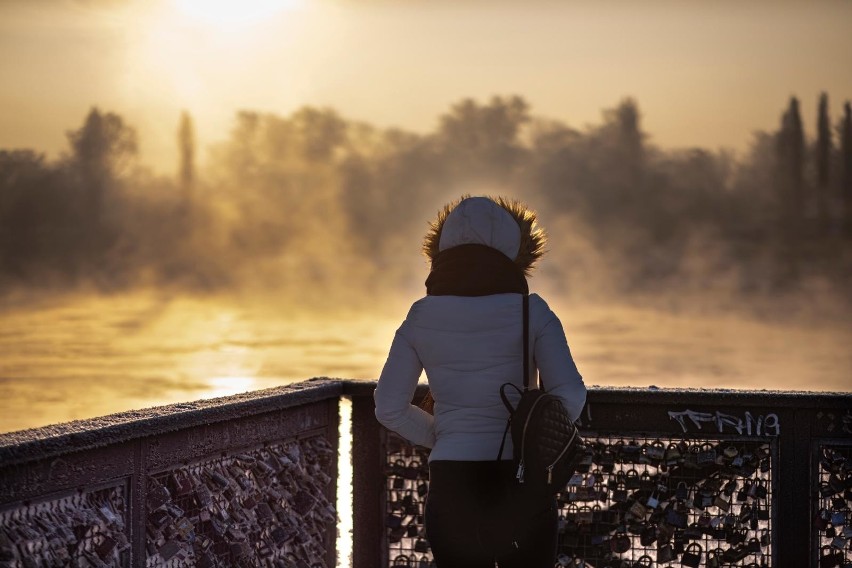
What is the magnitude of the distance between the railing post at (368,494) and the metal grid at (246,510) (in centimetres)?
15

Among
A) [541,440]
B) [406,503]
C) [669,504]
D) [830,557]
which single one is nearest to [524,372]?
[541,440]

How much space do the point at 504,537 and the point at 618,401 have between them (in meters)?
1.71

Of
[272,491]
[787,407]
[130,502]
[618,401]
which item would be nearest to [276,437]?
[272,491]

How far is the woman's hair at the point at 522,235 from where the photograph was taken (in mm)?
3797

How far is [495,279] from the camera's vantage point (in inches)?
140

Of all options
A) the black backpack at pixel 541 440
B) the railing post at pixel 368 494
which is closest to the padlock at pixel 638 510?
the railing post at pixel 368 494

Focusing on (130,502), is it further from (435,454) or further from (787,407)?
(787,407)

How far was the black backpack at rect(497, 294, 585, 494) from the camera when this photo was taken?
338 centimetres

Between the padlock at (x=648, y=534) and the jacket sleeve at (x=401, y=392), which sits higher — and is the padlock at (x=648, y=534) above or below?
below

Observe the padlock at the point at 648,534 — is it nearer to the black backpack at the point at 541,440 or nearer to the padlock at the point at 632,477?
the padlock at the point at 632,477

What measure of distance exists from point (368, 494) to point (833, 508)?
1.96 m

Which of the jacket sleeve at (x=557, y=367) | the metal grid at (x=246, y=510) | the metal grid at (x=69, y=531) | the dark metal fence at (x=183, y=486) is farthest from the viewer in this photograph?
the metal grid at (x=246, y=510)

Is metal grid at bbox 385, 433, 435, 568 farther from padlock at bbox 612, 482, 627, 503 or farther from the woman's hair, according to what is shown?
the woman's hair

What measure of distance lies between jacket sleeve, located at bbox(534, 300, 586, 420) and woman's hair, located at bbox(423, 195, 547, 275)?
337mm
